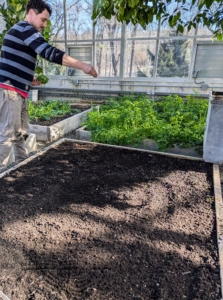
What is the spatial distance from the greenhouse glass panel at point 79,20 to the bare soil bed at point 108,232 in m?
4.77

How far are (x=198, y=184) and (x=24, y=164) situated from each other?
2.10 metres

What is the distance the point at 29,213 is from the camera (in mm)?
1912

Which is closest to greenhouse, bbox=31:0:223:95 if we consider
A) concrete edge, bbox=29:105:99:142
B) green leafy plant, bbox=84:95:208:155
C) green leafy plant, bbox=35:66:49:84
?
green leafy plant, bbox=84:95:208:155

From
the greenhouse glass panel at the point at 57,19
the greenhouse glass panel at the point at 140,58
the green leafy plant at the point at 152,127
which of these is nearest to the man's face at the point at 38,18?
the green leafy plant at the point at 152,127

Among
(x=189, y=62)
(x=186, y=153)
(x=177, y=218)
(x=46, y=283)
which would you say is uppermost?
(x=189, y=62)

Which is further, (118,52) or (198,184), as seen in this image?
(118,52)

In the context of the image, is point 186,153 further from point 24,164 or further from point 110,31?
point 110,31

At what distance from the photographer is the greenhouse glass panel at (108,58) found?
591cm

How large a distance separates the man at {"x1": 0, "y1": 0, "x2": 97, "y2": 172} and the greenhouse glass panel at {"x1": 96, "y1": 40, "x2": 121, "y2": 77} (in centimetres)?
399

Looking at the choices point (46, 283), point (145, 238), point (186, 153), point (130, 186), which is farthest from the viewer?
point (186, 153)

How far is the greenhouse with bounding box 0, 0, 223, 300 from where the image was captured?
137 cm

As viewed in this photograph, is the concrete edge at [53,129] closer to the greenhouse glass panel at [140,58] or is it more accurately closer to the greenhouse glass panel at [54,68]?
the greenhouse glass panel at [140,58]

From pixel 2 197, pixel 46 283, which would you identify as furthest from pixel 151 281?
pixel 2 197

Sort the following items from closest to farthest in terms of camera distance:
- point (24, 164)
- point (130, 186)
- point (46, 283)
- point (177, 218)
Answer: point (46, 283) → point (177, 218) → point (130, 186) → point (24, 164)
